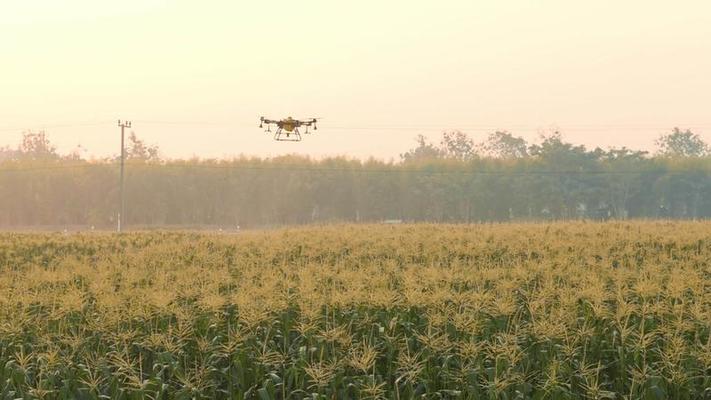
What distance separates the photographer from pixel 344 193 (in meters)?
105

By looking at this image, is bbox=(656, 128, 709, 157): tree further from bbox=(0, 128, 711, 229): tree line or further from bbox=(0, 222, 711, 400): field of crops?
bbox=(0, 222, 711, 400): field of crops

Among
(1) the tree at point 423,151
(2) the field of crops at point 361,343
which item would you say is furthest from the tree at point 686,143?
(2) the field of crops at point 361,343

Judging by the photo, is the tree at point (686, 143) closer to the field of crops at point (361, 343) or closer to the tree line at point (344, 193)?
the tree line at point (344, 193)

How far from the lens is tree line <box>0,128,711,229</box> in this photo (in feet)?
332

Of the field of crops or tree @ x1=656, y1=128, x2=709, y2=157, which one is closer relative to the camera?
the field of crops

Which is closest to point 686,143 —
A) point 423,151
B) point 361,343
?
point 423,151

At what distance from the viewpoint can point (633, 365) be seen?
379 inches

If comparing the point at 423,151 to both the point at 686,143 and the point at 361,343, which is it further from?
the point at 361,343

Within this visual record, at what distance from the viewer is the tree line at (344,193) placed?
101 metres

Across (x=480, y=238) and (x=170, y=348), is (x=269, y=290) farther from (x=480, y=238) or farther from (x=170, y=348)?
(x=480, y=238)

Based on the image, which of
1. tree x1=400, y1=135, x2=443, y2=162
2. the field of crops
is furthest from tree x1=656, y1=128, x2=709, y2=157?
the field of crops

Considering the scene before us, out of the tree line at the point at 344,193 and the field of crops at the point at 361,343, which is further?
the tree line at the point at 344,193

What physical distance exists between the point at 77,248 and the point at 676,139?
153146 millimetres

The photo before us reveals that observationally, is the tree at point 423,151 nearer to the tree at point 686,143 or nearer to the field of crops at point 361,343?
the tree at point 686,143
